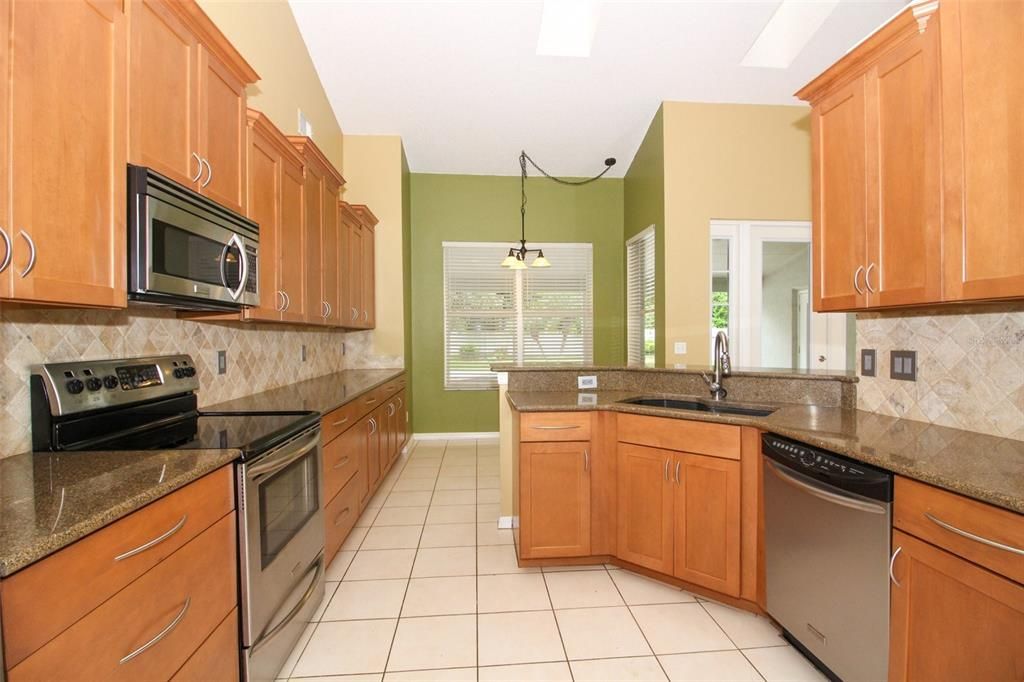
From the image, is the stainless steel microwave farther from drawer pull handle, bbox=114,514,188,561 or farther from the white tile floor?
the white tile floor

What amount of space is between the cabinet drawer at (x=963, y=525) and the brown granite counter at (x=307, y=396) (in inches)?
87.7

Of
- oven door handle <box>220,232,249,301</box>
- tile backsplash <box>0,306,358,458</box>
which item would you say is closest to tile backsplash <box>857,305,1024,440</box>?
oven door handle <box>220,232,249,301</box>

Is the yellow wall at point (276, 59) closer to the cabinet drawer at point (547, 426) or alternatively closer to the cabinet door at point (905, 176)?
the cabinet drawer at point (547, 426)

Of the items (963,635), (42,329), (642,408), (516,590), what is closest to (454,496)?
(516,590)

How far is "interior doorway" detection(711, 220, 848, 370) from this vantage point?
400 centimetres

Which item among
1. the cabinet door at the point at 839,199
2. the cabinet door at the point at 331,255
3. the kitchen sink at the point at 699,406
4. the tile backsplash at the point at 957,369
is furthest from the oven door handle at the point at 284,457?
the tile backsplash at the point at 957,369

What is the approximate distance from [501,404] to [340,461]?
1038mm

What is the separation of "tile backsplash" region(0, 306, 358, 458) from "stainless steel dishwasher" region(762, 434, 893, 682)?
2603 mm

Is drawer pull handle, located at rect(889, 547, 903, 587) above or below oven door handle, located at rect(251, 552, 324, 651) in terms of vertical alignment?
above

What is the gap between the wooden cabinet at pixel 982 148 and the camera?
1.24 meters

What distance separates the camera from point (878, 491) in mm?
1325

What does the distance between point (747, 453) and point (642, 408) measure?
0.49 m

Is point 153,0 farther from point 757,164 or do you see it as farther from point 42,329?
point 757,164

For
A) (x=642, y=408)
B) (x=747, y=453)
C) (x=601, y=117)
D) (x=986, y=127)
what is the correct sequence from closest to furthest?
(x=986, y=127)
(x=747, y=453)
(x=642, y=408)
(x=601, y=117)
